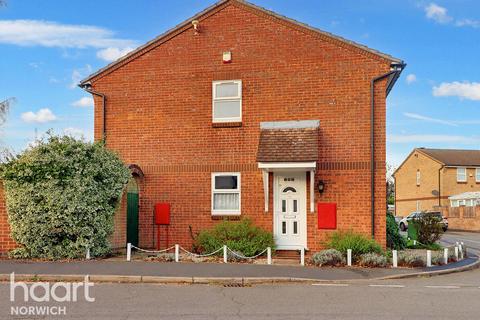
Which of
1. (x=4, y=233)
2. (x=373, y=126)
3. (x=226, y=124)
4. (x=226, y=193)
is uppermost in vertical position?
(x=226, y=124)

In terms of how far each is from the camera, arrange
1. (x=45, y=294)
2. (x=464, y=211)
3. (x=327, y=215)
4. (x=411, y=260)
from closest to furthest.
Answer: (x=45, y=294), (x=411, y=260), (x=327, y=215), (x=464, y=211)

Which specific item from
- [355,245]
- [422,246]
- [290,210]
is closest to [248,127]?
[290,210]

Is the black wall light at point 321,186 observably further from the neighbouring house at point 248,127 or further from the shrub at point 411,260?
the shrub at point 411,260

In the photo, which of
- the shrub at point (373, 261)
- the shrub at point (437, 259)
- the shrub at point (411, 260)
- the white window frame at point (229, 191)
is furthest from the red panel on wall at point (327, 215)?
the shrub at point (437, 259)

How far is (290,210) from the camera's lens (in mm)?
16688

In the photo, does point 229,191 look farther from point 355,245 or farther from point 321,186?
point 355,245

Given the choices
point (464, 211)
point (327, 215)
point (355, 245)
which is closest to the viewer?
point (355, 245)

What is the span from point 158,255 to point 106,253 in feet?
4.63

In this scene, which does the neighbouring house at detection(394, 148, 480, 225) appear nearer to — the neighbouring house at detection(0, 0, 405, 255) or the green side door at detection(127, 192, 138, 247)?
the neighbouring house at detection(0, 0, 405, 255)

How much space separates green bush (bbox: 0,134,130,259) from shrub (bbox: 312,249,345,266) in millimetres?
5745

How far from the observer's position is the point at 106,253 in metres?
15.2

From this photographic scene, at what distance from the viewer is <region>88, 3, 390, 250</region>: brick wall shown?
1617cm

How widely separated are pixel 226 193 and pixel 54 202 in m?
5.17

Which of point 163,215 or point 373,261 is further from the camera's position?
point 163,215
